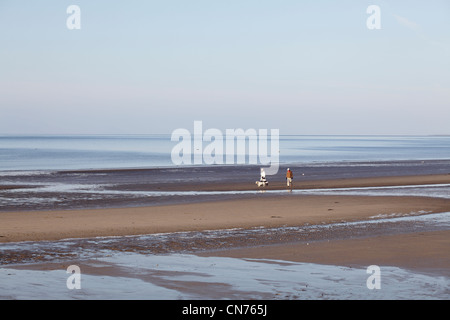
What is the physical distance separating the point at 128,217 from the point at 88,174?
26.9 m

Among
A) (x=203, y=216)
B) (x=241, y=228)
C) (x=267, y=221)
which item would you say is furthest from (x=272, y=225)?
(x=203, y=216)

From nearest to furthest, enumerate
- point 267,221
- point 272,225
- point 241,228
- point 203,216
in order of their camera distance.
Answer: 1. point 241,228
2. point 272,225
3. point 267,221
4. point 203,216

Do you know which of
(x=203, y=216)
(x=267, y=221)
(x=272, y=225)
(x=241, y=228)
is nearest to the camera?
(x=241, y=228)

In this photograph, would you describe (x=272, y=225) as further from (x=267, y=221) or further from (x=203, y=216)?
(x=203, y=216)

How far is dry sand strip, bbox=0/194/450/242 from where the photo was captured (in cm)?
1747

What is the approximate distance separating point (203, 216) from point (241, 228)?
10.9 ft

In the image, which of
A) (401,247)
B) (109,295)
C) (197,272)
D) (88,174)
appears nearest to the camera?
(109,295)

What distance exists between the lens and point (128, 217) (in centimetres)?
2055

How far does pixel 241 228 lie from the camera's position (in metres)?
17.8

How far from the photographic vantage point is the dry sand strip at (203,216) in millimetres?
17469

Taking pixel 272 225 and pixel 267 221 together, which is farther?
pixel 267 221

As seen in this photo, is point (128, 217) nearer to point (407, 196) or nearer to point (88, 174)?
point (407, 196)

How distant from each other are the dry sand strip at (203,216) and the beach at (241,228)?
0.03m

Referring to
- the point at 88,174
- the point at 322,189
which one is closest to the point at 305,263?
the point at 322,189
